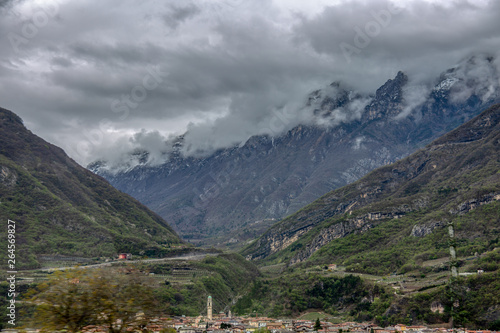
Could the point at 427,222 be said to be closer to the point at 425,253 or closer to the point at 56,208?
the point at 425,253

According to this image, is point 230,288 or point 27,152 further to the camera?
point 27,152

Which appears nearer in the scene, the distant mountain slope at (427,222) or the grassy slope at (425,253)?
the grassy slope at (425,253)

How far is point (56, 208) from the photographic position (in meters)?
136

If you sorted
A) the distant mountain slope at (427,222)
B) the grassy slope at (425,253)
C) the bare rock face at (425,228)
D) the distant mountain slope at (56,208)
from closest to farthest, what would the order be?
the grassy slope at (425,253) < the distant mountain slope at (56,208) < the distant mountain slope at (427,222) < the bare rock face at (425,228)

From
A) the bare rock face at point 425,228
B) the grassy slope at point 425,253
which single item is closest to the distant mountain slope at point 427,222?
the bare rock face at point 425,228

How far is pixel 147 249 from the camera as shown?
15012 cm

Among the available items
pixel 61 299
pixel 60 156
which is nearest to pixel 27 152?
pixel 60 156

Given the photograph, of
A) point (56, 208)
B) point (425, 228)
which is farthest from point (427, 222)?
point (56, 208)

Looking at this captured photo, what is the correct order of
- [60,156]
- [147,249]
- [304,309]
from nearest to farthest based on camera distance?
1. [304,309]
2. [147,249]
3. [60,156]

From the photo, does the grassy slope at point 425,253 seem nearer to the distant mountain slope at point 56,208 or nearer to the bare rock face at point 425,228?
the bare rock face at point 425,228

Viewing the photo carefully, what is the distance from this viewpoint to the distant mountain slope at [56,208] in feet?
393

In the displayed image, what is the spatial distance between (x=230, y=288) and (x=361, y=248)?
162ft

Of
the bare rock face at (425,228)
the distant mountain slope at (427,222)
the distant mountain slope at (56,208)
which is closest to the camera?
the distant mountain slope at (56,208)

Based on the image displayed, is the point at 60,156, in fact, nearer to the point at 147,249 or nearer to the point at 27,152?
the point at 27,152
